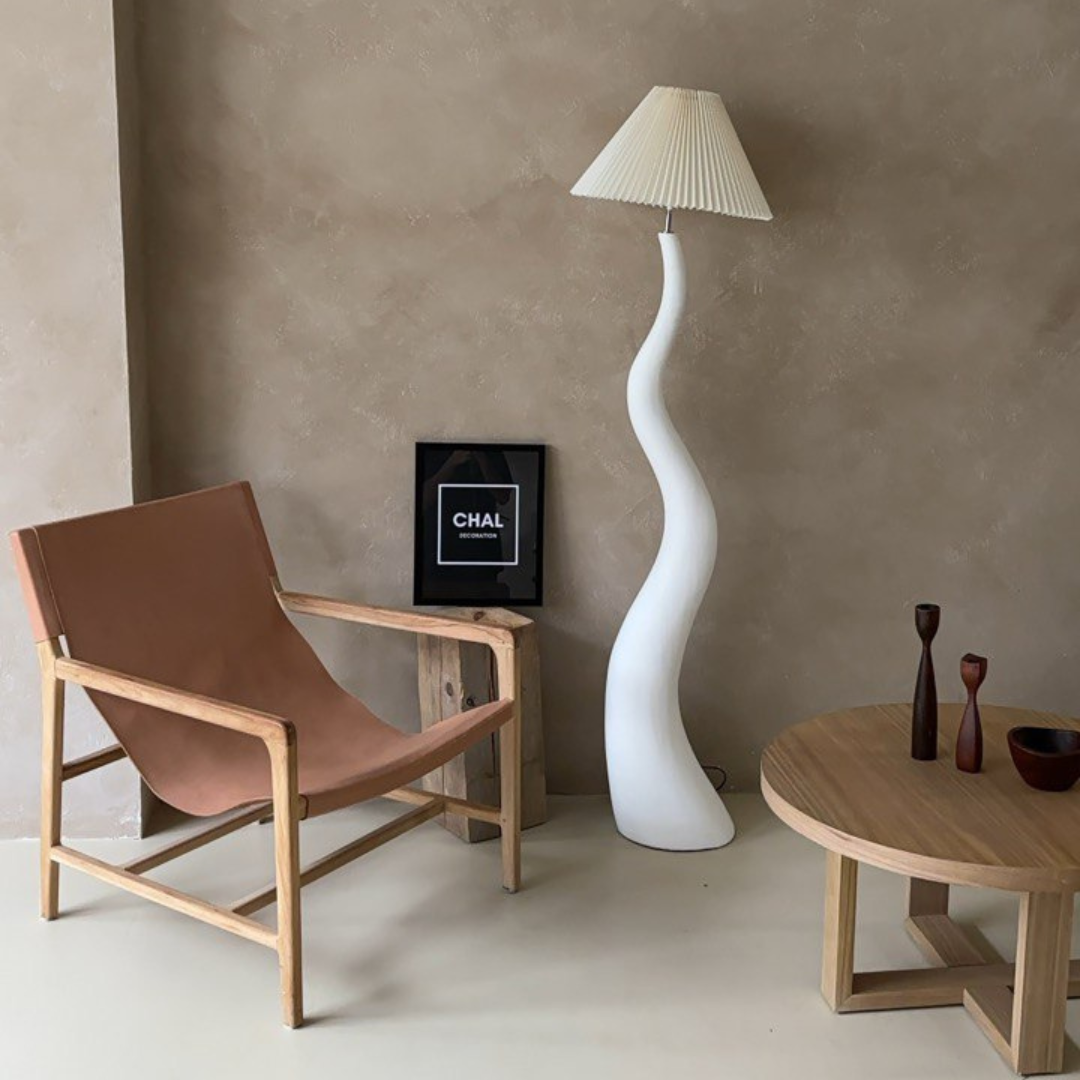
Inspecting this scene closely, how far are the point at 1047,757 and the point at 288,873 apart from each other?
50.6 inches

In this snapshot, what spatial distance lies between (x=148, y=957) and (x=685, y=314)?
1.80 meters

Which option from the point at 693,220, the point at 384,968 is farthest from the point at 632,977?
the point at 693,220

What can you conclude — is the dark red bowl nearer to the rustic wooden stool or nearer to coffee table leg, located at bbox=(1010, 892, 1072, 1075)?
coffee table leg, located at bbox=(1010, 892, 1072, 1075)

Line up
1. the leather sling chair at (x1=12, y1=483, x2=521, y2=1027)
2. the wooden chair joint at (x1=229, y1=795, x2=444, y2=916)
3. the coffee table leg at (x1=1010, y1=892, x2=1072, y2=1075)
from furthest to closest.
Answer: the wooden chair joint at (x1=229, y1=795, x2=444, y2=916)
the leather sling chair at (x1=12, y1=483, x2=521, y2=1027)
the coffee table leg at (x1=1010, y1=892, x2=1072, y2=1075)

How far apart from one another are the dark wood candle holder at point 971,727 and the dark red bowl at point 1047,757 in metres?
0.06

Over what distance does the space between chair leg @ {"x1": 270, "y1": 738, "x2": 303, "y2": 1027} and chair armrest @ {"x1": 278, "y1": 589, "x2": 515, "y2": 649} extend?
0.61 m

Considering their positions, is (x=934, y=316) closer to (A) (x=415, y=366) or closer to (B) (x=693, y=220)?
(B) (x=693, y=220)

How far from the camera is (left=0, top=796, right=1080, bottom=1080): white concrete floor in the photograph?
2.32 metres

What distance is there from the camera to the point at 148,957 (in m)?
2.64

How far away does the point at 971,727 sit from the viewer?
2434 mm

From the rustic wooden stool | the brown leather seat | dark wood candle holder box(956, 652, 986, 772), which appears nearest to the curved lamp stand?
the rustic wooden stool

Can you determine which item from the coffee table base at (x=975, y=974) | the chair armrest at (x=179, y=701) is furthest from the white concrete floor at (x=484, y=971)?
the chair armrest at (x=179, y=701)

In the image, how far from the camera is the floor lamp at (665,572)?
2865 mm

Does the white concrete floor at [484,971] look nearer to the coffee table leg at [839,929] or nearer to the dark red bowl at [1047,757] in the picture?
the coffee table leg at [839,929]
